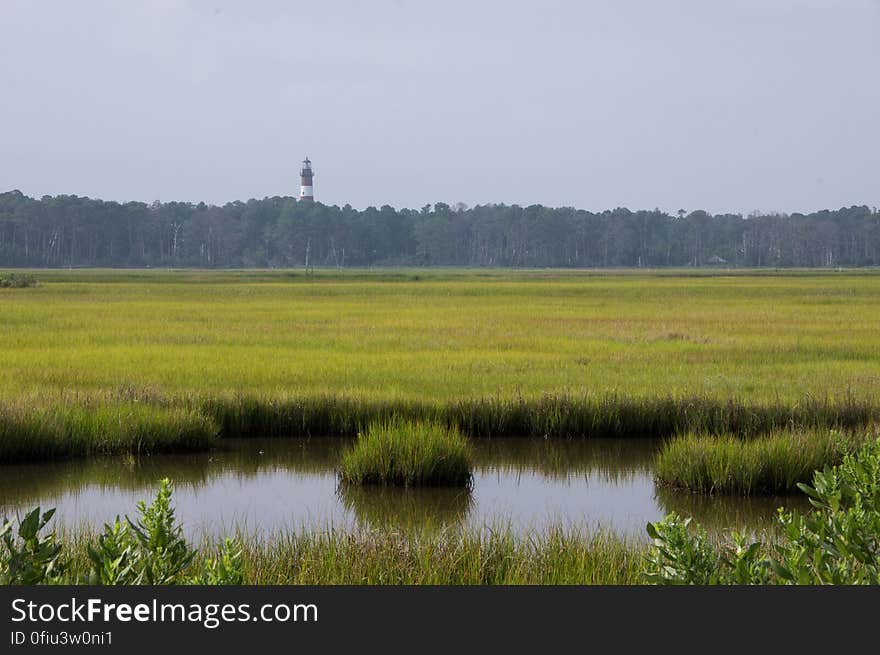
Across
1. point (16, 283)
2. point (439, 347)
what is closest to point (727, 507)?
point (439, 347)

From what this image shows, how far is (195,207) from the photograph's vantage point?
177625mm

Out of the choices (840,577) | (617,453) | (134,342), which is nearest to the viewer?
(840,577)

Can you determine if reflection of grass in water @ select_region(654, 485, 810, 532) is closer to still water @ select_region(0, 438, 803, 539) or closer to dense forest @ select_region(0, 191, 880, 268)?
still water @ select_region(0, 438, 803, 539)

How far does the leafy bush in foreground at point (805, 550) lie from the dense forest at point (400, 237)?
5512 inches

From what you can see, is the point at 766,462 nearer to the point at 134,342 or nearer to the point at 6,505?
the point at 6,505

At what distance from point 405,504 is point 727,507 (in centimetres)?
356

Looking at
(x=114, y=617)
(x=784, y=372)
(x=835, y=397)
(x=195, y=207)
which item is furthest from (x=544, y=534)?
(x=195, y=207)

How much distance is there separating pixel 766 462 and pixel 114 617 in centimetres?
997

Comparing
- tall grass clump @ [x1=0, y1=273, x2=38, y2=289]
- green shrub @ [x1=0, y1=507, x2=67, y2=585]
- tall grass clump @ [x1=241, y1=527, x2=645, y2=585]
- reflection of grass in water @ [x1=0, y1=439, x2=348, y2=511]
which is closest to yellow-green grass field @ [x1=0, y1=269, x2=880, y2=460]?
reflection of grass in water @ [x1=0, y1=439, x2=348, y2=511]

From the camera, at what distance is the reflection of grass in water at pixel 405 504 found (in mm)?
11281

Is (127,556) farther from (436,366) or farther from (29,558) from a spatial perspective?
(436,366)

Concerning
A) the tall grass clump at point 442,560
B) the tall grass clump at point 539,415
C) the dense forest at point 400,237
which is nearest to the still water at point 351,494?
the tall grass clump at point 539,415

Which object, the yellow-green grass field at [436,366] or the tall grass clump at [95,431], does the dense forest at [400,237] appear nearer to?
the yellow-green grass field at [436,366]

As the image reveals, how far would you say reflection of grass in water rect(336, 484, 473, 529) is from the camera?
444 inches
